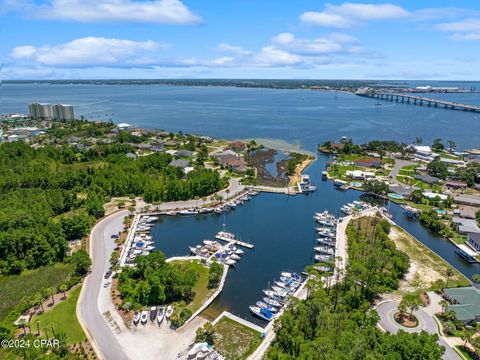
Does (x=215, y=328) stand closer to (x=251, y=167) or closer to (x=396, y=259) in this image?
(x=396, y=259)

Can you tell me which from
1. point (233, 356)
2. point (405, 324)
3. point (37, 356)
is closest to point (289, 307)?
point (233, 356)

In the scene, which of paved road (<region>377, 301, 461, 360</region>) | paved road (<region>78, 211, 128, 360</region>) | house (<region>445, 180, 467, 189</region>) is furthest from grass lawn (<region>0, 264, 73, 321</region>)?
house (<region>445, 180, 467, 189</region>)

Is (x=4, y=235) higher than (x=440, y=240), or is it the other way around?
(x=4, y=235)

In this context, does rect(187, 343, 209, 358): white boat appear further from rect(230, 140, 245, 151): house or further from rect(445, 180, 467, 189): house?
rect(230, 140, 245, 151): house

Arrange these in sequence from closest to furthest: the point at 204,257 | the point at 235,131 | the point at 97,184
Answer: the point at 204,257 < the point at 97,184 < the point at 235,131

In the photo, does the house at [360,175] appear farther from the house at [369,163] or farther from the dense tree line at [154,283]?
the dense tree line at [154,283]

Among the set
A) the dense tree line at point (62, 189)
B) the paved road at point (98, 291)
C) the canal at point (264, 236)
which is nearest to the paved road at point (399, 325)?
the canal at point (264, 236)

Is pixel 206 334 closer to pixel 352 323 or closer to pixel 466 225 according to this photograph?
pixel 352 323
